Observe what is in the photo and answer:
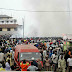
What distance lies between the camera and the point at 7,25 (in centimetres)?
5659

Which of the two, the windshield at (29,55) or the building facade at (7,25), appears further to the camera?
the building facade at (7,25)

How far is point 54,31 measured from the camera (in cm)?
4509

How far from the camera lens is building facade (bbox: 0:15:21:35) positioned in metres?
55.2

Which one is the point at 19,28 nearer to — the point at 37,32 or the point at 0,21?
the point at 0,21

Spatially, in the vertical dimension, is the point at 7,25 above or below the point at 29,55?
above

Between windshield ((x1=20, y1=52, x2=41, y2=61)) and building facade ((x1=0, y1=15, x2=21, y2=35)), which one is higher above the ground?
building facade ((x1=0, y1=15, x2=21, y2=35))

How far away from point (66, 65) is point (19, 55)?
277 centimetres

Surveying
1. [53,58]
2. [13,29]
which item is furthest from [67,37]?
[13,29]

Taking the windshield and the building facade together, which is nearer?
the windshield

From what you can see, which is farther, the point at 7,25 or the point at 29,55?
the point at 7,25

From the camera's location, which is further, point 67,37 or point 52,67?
point 67,37

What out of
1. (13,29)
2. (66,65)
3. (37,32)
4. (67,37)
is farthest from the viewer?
(13,29)

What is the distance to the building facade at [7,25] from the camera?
181 ft

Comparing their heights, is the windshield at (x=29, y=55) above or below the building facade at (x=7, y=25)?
below
